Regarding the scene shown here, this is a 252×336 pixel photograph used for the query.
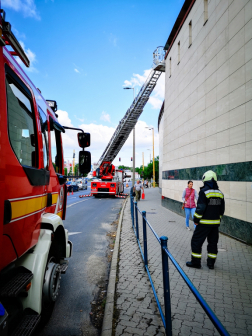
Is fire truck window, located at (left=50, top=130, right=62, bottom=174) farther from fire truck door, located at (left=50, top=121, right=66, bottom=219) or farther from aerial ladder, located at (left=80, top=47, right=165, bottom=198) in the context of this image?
aerial ladder, located at (left=80, top=47, right=165, bottom=198)

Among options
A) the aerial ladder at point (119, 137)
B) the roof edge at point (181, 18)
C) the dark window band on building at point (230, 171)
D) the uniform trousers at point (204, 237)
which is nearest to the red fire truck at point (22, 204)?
the uniform trousers at point (204, 237)

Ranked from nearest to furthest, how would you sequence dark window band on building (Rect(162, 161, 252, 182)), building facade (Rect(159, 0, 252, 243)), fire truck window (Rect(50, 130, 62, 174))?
fire truck window (Rect(50, 130, 62, 174)) → dark window band on building (Rect(162, 161, 252, 182)) → building facade (Rect(159, 0, 252, 243))

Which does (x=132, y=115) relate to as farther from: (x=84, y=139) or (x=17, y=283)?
(x=17, y=283)

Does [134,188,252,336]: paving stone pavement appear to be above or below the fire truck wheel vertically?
below

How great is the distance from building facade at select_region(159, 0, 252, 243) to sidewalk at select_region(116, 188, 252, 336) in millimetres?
1767

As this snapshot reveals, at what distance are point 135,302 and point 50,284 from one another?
4.60 feet

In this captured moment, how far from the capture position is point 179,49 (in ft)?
39.5

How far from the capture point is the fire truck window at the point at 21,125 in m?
1.99

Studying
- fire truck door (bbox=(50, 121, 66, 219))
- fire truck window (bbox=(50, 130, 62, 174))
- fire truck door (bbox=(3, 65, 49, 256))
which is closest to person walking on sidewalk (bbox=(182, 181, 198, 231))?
fire truck door (bbox=(50, 121, 66, 219))

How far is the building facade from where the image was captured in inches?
246

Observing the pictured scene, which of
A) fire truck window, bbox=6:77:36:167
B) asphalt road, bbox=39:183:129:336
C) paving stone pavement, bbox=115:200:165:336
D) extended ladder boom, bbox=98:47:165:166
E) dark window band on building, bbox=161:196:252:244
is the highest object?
extended ladder boom, bbox=98:47:165:166

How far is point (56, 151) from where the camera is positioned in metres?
3.78

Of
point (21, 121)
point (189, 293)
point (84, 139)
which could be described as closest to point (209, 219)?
point (189, 293)

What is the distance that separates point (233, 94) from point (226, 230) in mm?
4021
